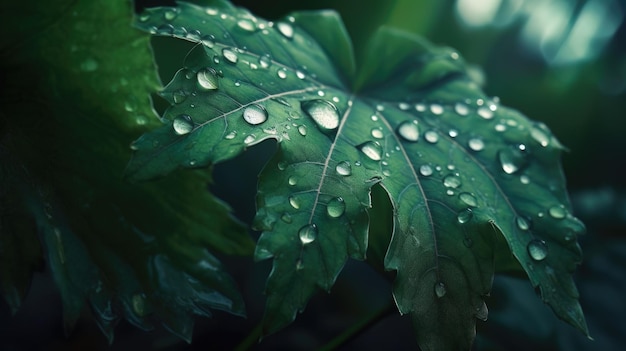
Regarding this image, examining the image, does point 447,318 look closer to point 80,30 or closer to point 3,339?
point 80,30

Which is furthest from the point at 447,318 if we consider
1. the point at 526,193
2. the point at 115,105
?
the point at 115,105

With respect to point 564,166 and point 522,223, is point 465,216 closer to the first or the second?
point 522,223

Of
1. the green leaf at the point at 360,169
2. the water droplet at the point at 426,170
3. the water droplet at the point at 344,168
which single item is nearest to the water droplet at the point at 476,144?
the green leaf at the point at 360,169

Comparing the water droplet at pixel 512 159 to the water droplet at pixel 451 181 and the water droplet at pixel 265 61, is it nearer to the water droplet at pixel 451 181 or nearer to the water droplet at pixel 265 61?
the water droplet at pixel 451 181

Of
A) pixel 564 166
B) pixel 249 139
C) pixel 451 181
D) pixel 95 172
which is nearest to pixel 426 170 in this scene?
pixel 451 181

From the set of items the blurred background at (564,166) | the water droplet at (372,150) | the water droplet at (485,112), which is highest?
the water droplet at (372,150)

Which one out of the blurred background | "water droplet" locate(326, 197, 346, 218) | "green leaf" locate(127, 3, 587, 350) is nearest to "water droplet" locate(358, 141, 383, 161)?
"green leaf" locate(127, 3, 587, 350)

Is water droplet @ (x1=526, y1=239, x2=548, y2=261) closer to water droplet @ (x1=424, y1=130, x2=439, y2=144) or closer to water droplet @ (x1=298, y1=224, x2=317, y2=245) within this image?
water droplet @ (x1=424, y1=130, x2=439, y2=144)

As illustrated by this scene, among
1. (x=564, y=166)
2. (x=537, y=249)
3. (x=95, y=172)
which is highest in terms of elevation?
(x=537, y=249)
